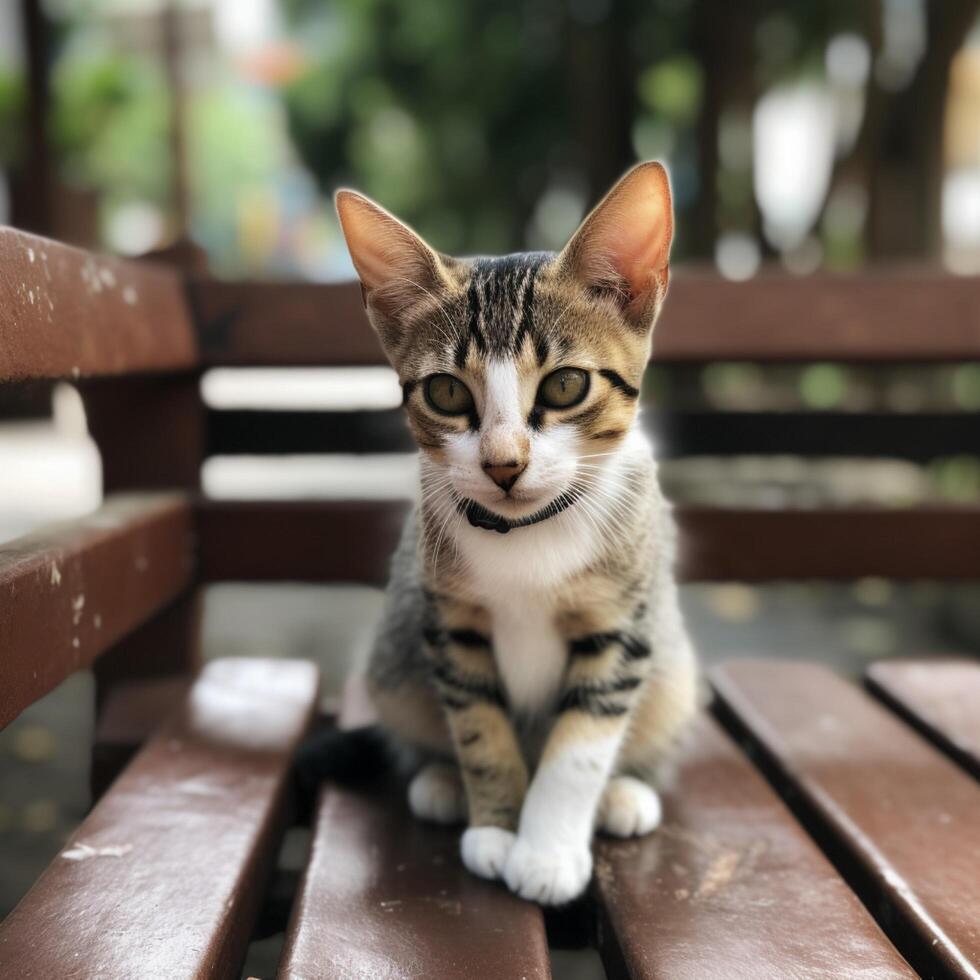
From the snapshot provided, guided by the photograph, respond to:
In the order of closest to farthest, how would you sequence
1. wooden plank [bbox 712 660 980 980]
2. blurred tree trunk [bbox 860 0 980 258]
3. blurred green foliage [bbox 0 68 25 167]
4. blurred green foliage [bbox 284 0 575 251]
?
1. wooden plank [bbox 712 660 980 980]
2. blurred tree trunk [bbox 860 0 980 258]
3. blurred green foliage [bbox 0 68 25 167]
4. blurred green foliage [bbox 284 0 575 251]

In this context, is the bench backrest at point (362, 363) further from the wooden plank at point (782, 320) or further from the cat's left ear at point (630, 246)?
the cat's left ear at point (630, 246)

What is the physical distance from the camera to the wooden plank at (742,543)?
2.32 metres

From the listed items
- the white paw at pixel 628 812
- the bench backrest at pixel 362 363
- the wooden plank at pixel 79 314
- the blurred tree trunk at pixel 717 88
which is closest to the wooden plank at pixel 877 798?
the white paw at pixel 628 812

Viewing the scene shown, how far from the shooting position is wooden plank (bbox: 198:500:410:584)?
2.27 meters

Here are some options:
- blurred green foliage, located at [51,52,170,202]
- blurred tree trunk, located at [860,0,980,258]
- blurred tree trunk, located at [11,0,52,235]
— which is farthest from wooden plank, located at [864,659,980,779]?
blurred green foliage, located at [51,52,170,202]

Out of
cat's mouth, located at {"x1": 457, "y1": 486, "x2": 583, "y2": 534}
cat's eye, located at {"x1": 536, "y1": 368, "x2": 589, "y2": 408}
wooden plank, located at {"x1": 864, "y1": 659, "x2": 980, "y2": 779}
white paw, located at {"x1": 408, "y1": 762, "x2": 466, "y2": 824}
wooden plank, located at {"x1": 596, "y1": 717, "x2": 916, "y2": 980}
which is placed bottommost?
wooden plank, located at {"x1": 864, "y1": 659, "x2": 980, "y2": 779}

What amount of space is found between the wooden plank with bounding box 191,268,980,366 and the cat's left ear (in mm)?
879

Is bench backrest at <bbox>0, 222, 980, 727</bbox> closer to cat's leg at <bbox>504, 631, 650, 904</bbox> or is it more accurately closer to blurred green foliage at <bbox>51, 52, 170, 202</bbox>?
cat's leg at <bbox>504, 631, 650, 904</bbox>

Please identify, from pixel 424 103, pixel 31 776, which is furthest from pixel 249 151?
pixel 31 776

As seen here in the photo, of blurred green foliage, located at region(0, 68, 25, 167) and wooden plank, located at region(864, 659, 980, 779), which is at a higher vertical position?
blurred green foliage, located at region(0, 68, 25, 167)

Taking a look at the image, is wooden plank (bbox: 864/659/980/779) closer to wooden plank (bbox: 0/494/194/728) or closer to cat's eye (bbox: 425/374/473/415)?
cat's eye (bbox: 425/374/473/415)

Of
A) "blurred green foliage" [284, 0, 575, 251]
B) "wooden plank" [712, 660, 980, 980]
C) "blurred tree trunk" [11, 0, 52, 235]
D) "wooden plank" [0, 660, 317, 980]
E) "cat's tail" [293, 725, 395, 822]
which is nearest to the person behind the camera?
"wooden plank" [0, 660, 317, 980]

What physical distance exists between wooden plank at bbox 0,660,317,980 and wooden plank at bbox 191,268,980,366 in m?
0.84

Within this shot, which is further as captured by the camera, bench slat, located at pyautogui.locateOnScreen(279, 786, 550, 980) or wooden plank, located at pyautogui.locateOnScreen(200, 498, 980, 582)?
wooden plank, located at pyautogui.locateOnScreen(200, 498, 980, 582)
